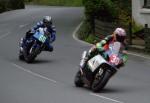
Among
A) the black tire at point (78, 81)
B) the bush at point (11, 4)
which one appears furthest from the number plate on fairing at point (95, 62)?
the bush at point (11, 4)

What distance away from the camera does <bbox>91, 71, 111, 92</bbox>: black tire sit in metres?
15.0

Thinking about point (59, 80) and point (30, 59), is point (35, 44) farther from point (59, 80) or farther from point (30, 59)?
point (59, 80)

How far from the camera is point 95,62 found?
15.3 metres

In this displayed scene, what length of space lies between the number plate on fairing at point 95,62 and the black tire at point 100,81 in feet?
0.71

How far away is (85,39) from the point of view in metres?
33.3

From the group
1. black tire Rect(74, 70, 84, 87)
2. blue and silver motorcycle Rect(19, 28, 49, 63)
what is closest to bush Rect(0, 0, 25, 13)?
blue and silver motorcycle Rect(19, 28, 49, 63)

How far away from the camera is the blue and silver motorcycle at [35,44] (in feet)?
74.4

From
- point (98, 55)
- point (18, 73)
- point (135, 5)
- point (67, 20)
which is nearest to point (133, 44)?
point (135, 5)

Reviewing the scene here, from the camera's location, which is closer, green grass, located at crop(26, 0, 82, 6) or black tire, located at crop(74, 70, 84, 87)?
black tire, located at crop(74, 70, 84, 87)

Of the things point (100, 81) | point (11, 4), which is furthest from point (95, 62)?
point (11, 4)

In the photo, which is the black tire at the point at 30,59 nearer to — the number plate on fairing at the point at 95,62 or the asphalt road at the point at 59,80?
the asphalt road at the point at 59,80

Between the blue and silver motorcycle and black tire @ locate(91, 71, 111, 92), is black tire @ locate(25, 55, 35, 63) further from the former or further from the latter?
black tire @ locate(91, 71, 111, 92)

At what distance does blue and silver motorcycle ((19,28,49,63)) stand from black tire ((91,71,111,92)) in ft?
24.7

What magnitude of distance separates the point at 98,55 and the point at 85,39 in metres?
18.0
